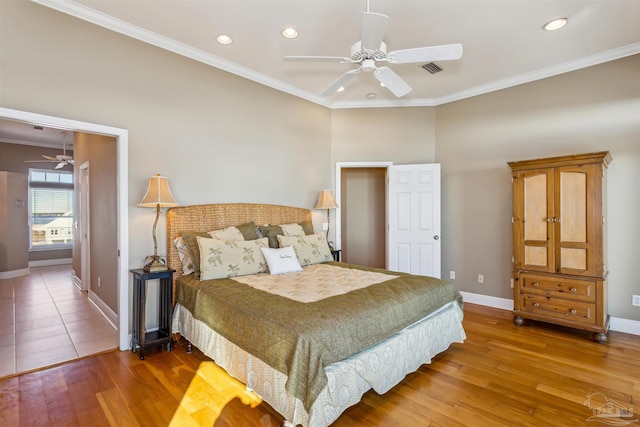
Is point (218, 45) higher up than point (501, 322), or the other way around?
Answer: point (218, 45)

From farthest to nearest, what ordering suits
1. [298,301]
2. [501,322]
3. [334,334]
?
1. [501,322]
2. [298,301]
3. [334,334]

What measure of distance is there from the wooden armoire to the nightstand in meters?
3.88

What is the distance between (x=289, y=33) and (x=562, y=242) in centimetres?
364

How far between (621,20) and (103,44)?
482 cm

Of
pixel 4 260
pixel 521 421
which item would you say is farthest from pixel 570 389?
pixel 4 260

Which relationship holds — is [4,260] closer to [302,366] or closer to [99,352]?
[99,352]

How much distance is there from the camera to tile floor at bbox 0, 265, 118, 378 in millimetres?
2771

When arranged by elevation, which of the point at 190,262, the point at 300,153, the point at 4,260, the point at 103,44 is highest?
the point at 103,44

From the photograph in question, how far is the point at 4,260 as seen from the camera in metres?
6.20

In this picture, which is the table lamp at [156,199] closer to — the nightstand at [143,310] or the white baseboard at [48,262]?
the nightstand at [143,310]

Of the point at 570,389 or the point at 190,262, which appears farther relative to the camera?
the point at 190,262

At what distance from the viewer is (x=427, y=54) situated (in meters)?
2.29

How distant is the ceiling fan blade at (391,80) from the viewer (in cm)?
262

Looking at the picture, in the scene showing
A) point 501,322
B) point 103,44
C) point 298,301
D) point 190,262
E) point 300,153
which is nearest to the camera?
point 298,301
